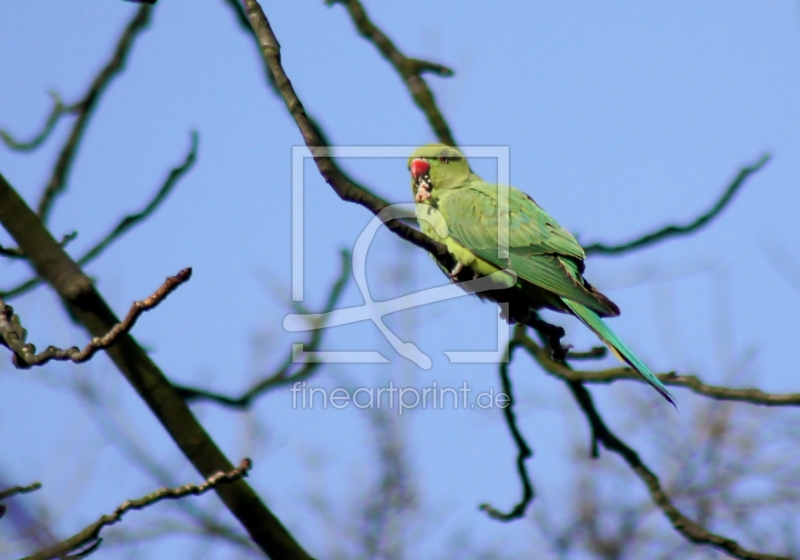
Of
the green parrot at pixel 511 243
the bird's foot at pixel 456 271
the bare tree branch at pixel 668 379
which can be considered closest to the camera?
the bare tree branch at pixel 668 379

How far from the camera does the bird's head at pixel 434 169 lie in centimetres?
546

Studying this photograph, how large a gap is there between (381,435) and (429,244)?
739 centimetres

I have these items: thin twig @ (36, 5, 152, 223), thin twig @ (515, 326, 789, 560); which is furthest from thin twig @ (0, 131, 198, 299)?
thin twig @ (515, 326, 789, 560)

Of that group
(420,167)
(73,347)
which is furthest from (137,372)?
(420,167)

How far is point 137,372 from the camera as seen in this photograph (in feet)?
9.35

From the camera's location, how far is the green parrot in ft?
14.5

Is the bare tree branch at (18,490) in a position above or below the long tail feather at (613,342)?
below

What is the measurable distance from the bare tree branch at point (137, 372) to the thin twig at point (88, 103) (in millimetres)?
955

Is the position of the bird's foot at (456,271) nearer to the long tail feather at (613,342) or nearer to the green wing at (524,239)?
the green wing at (524,239)

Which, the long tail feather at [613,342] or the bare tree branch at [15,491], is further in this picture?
the long tail feather at [613,342]

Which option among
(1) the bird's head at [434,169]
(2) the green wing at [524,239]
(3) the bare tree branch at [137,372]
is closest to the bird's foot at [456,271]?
(2) the green wing at [524,239]

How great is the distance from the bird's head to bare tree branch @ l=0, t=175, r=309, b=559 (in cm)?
288

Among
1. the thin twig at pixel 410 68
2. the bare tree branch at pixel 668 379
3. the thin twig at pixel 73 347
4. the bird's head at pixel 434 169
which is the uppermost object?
the thin twig at pixel 410 68

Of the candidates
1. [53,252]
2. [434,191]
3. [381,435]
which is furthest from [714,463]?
[53,252]
